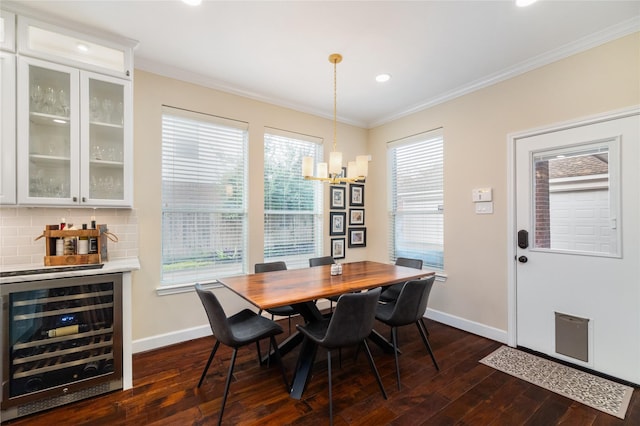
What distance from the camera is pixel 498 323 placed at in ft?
9.93

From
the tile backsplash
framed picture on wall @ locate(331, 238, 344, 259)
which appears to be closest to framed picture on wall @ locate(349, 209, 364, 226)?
framed picture on wall @ locate(331, 238, 344, 259)

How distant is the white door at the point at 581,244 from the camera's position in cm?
226

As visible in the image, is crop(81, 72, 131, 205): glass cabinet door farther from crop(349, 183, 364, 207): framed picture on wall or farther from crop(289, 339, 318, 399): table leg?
crop(349, 183, 364, 207): framed picture on wall

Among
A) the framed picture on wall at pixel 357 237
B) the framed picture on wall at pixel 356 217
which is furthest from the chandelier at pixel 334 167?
the framed picture on wall at pixel 357 237

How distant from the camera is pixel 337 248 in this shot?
4.32m

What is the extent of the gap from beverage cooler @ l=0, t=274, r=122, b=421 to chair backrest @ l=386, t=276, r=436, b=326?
7.34 ft

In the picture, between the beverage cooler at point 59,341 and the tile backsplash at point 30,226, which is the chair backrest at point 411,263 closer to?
the beverage cooler at point 59,341

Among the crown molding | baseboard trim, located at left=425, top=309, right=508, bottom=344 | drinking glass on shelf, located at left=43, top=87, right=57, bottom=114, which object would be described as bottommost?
baseboard trim, located at left=425, top=309, right=508, bottom=344

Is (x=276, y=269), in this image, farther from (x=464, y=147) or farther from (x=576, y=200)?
(x=576, y=200)

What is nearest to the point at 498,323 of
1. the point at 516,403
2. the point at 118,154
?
the point at 516,403

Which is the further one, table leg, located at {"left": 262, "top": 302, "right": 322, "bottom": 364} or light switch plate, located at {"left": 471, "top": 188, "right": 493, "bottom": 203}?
light switch plate, located at {"left": 471, "top": 188, "right": 493, "bottom": 203}

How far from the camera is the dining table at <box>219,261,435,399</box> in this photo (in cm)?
204

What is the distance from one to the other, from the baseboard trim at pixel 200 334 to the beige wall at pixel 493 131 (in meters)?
0.05

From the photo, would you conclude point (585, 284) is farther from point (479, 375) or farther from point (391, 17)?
point (391, 17)
